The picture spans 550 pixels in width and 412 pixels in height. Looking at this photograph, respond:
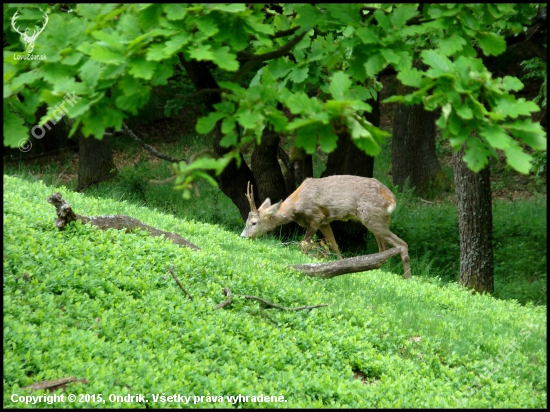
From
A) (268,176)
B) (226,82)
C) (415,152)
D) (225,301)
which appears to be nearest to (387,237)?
(268,176)

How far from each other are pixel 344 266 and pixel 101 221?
3247 millimetres

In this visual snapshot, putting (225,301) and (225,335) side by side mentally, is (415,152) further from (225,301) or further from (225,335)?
(225,335)

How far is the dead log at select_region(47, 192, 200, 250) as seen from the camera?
792 centimetres

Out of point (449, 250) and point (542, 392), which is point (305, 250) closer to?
point (449, 250)

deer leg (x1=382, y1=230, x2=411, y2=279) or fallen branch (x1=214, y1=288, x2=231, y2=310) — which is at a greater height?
fallen branch (x1=214, y1=288, x2=231, y2=310)

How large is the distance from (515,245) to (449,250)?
→ 4.70 feet

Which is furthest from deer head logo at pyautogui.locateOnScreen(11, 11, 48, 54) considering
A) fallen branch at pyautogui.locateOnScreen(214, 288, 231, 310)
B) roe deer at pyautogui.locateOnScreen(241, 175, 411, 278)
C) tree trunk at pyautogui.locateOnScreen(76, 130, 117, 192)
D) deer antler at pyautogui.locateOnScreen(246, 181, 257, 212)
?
tree trunk at pyautogui.locateOnScreen(76, 130, 117, 192)

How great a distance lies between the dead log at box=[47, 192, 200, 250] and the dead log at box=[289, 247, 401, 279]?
63.4 inches

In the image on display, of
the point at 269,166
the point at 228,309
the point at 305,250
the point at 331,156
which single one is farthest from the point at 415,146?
the point at 228,309

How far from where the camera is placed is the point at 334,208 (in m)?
12.9

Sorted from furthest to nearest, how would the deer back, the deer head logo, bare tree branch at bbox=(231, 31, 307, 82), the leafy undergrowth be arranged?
the deer back
the leafy undergrowth
bare tree branch at bbox=(231, 31, 307, 82)
the deer head logo

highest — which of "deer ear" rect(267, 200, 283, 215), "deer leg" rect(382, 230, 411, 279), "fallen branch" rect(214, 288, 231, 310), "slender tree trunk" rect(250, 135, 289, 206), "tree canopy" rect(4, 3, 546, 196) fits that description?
"tree canopy" rect(4, 3, 546, 196)

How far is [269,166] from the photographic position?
48.1 feet

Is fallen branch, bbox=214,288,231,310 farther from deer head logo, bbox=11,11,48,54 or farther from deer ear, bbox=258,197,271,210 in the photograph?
deer ear, bbox=258,197,271,210
